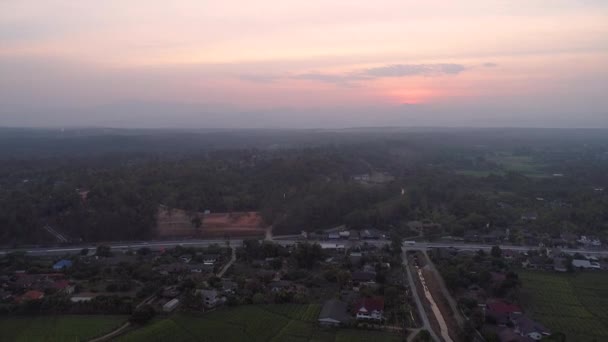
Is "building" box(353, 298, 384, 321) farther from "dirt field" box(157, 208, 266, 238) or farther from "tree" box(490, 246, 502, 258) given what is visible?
"dirt field" box(157, 208, 266, 238)

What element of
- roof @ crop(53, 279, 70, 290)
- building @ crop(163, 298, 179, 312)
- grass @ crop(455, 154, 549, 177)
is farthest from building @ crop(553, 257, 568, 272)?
grass @ crop(455, 154, 549, 177)

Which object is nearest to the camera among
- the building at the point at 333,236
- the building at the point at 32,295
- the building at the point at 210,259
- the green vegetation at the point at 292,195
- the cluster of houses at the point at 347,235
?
the building at the point at 32,295

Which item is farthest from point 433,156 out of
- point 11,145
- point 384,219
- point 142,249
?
point 11,145

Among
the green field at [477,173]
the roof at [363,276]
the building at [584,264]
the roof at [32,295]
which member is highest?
the green field at [477,173]

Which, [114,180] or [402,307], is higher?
[114,180]

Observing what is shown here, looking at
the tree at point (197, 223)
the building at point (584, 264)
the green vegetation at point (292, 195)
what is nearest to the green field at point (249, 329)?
→ the green vegetation at point (292, 195)

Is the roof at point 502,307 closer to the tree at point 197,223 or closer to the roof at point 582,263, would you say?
the roof at point 582,263

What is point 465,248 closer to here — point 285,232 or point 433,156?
point 285,232
